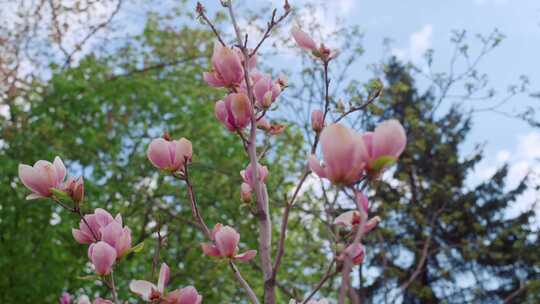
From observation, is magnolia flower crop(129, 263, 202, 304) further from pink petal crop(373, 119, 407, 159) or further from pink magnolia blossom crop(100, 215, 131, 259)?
pink petal crop(373, 119, 407, 159)

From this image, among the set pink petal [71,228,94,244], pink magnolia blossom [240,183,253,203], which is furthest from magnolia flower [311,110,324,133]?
pink petal [71,228,94,244]

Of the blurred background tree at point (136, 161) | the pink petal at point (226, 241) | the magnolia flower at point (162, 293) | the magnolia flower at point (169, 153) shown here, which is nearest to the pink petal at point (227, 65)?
the magnolia flower at point (169, 153)

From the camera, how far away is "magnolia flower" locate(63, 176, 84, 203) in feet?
3.91

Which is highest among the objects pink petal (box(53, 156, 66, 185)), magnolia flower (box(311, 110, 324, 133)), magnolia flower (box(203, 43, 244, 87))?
magnolia flower (box(203, 43, 244, 87))

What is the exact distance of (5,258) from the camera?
15.2 feet

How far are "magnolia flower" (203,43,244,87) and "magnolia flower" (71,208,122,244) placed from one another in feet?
1.24

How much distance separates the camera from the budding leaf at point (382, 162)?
80 cm

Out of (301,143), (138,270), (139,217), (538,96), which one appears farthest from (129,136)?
(538,96)

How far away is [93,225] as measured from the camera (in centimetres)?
125

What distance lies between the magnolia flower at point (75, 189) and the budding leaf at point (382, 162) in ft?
2.17

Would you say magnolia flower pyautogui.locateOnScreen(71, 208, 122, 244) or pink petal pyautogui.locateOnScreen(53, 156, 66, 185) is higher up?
pink petal pyautogui.locateOnScreen(53, 156, 66, 185)

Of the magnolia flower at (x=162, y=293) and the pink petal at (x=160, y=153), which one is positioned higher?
the pink petal at (x=160, y=153)

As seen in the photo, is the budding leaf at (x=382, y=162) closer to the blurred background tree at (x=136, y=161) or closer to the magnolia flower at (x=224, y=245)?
the magnolia flower at (x=224, y=245)

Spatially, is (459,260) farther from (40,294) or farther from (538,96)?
(40,294)
